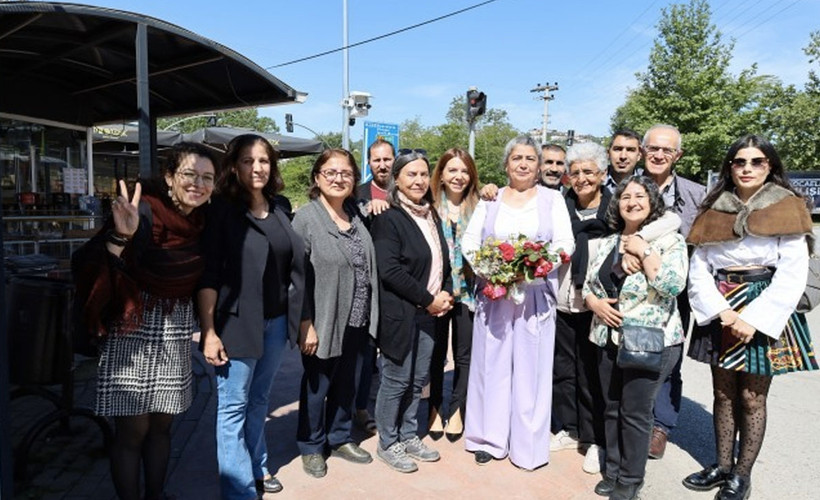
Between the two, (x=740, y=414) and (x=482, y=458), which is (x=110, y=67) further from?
(x=740, y=414)

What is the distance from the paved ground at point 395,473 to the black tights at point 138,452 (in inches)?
19.8

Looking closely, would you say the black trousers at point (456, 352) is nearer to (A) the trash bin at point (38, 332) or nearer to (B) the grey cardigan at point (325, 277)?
(B) the grey cardigan at point (325, 277)

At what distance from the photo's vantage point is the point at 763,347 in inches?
129

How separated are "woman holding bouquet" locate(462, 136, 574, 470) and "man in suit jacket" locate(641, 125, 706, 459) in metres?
0.91

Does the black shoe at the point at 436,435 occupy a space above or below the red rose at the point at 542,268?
below

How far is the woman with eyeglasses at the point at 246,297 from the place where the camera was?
2979mm

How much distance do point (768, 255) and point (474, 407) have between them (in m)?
2.16

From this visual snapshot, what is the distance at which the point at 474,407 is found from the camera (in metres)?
4.05

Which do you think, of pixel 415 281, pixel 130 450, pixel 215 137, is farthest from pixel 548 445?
pixel 215 137

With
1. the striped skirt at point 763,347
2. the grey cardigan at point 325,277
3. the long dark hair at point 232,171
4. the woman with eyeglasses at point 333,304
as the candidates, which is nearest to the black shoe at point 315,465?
the woman with eyeglasses at point 333,304

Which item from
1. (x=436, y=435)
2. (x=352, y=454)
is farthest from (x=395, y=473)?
(x=436, y=435)

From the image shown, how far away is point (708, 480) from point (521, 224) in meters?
2.09

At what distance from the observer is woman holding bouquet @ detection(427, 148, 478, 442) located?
4055 millimetres

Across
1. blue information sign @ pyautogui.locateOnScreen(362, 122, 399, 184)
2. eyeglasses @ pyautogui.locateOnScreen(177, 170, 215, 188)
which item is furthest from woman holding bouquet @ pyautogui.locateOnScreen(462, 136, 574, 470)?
blue information sign @ pyautogui.locateOnScreen(362, 122, 399, 184)
